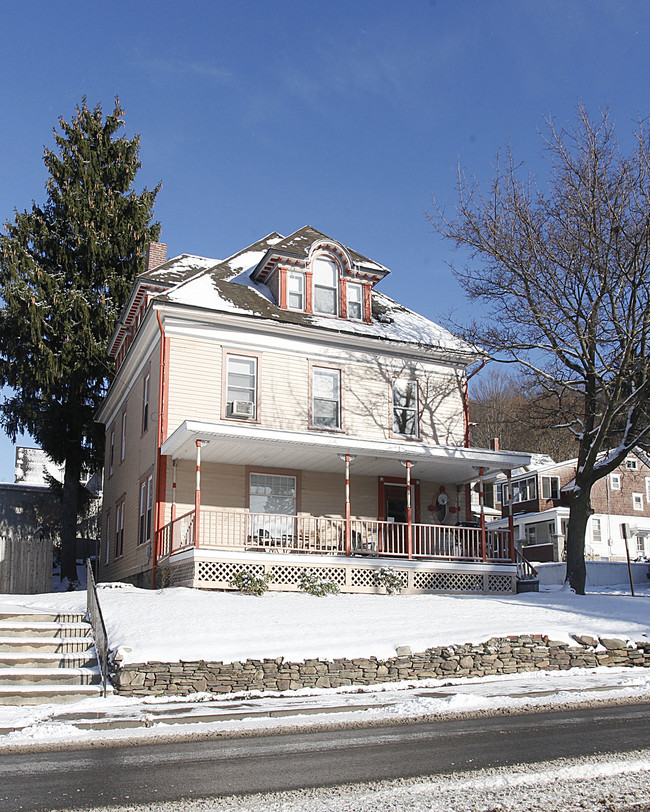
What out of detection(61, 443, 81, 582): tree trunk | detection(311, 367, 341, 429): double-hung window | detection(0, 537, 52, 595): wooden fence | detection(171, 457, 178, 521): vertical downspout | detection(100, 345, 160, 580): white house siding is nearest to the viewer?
detection(171, 457, 178, 521): vertical downspout

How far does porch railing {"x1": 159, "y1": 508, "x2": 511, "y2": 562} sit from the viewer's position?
17.6m

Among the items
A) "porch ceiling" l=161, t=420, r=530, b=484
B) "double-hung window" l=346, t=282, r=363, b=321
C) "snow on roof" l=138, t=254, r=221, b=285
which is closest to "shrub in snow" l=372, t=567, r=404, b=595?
"porch ceiling" l=161, t=420, r=530, b=484

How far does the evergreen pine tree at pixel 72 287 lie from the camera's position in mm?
27734

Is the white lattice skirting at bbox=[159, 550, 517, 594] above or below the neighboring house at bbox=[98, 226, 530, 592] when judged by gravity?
below

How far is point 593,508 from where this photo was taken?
148 ft

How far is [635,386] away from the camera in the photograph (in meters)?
20.4

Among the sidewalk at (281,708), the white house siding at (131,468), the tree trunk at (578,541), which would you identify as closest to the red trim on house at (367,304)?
the white house siding at (131,468)

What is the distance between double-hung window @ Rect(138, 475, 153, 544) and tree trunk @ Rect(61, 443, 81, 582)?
759cm

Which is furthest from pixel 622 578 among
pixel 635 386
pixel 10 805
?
pixel 10 805

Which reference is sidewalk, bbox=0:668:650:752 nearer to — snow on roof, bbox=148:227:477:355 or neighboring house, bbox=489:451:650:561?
snow on roof, bbox=148:227:477:355

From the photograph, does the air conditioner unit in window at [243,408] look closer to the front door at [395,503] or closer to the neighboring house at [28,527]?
the front door at [395,503]

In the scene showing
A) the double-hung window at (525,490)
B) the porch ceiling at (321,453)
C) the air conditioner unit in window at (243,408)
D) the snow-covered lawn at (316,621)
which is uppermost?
the air conditioner unit in window at (243,408)

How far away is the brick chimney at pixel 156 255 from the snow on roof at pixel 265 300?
118 centimetres

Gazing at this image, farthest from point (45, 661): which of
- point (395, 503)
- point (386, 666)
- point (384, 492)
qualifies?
point (395, 503)
